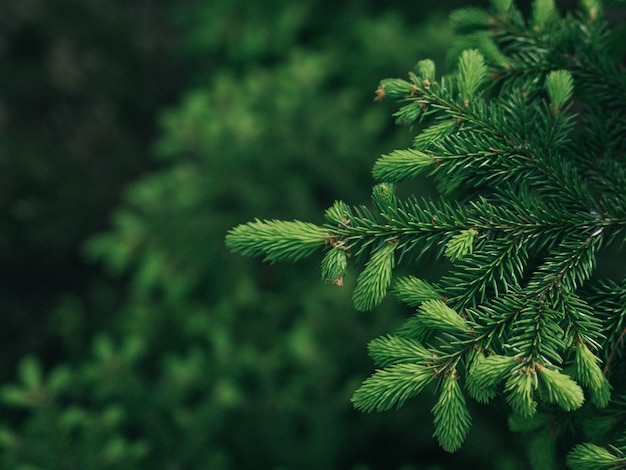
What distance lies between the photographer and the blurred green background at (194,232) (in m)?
2.23

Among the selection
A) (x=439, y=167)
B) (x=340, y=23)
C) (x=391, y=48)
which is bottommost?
(x=439, y=167)

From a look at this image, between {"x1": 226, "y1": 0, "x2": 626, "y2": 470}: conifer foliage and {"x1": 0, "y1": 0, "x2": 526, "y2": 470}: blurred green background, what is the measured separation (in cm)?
34

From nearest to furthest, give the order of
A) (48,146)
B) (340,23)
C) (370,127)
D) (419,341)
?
1. (419,341)
2. (370,127)
3. (340,23)
4. (48,146)

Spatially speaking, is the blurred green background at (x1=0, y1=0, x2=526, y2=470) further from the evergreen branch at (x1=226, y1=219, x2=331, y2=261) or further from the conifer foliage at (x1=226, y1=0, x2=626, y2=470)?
the evergreen branch at (x1=226, y1=219, x2=331, y2=261)

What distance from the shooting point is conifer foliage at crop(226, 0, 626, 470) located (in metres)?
1.00

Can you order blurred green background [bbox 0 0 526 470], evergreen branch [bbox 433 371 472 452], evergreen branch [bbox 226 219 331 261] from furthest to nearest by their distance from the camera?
1. blurred green background [bbox 0 0 526 470]
2. evergreen branch [bbox 226 219 331 261]
3. evergreen branch [bbox 433 371 472 452]

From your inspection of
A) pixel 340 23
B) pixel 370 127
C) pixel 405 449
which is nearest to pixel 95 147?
pixel 340 23

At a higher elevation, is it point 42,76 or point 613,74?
point 42,76

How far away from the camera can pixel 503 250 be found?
1.09m

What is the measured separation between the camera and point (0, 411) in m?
3.12

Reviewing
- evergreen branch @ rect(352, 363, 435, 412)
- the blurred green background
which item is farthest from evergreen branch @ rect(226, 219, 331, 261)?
the blurred green background

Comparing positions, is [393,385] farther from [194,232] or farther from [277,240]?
[194,232]

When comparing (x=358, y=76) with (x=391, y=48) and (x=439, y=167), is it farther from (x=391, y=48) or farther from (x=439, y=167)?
(x=439, y=167)

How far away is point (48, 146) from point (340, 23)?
2.34 m
